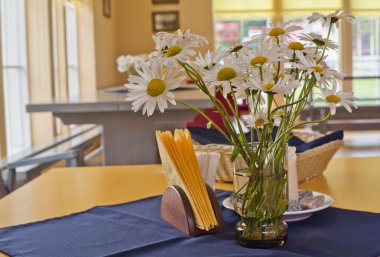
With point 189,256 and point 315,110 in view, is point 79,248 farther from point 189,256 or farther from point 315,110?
point 315,110

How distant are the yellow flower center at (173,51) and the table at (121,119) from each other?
2.49 meters

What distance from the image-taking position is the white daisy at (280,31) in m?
1.11

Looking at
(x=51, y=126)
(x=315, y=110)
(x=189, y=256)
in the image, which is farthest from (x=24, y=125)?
(x=189, y=256)

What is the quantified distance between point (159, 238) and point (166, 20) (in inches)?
344

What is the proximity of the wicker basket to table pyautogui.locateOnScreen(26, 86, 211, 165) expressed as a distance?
186 centimetres

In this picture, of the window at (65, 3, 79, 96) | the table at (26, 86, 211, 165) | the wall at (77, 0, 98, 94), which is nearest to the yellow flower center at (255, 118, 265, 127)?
the table at (26, 86, 211, 165)

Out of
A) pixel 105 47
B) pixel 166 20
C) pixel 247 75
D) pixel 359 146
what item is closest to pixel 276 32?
pixel 247 75

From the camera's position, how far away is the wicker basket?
1639 mm

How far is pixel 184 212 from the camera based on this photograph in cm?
118

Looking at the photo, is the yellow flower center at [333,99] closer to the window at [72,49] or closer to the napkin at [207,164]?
the napkin at [207,164]

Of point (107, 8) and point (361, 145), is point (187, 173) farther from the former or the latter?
point (107, 8)

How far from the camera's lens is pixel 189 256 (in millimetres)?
1050

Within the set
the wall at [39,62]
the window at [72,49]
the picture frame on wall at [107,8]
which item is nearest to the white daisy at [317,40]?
the wall at [39,62]

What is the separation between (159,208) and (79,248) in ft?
1.09
